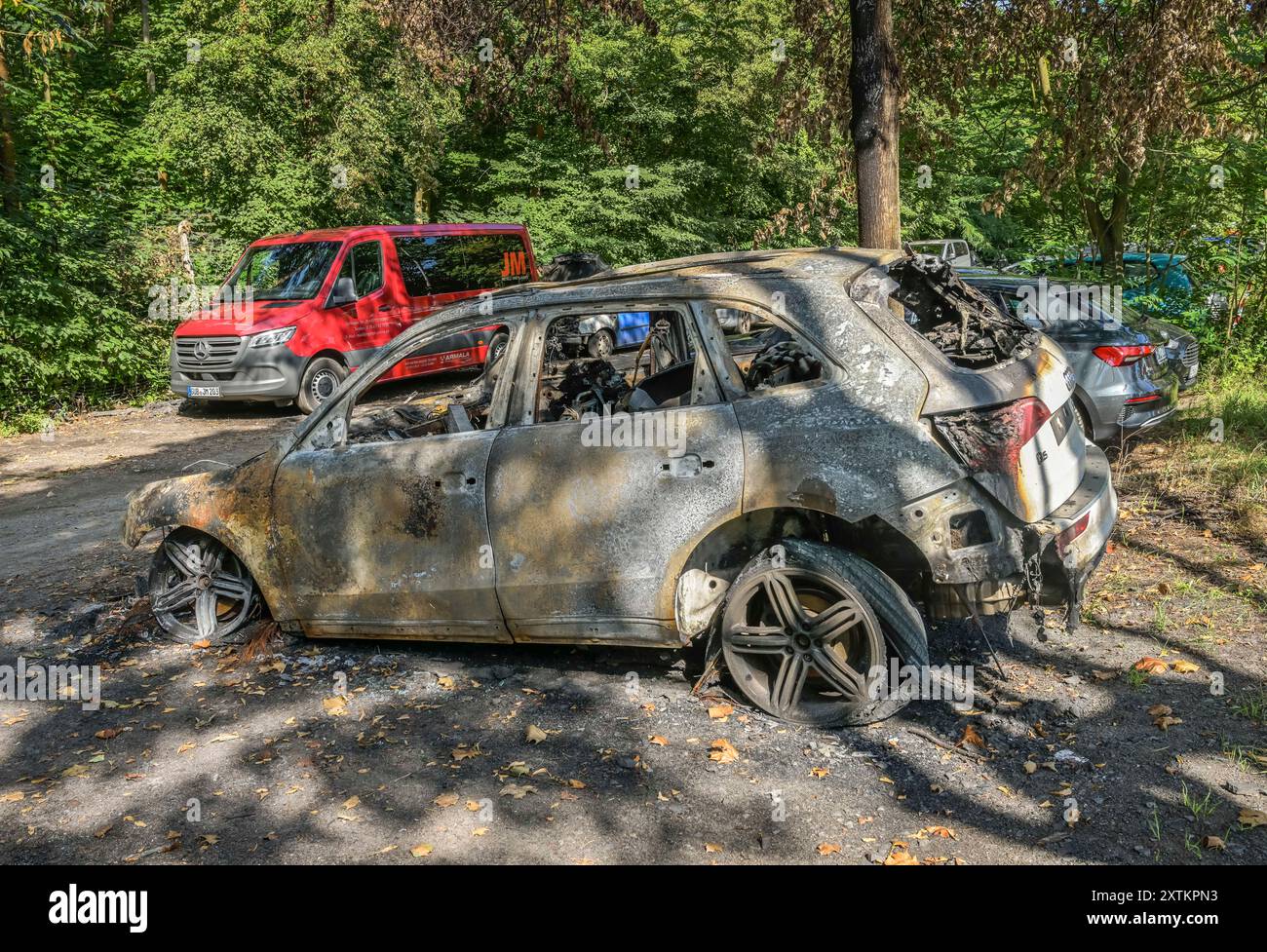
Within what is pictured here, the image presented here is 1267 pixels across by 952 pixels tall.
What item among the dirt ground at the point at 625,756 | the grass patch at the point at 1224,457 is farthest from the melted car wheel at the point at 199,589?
the grass patch at the point at 1224,457

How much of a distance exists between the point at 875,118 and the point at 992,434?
5236mm

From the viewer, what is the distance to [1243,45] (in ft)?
39.4

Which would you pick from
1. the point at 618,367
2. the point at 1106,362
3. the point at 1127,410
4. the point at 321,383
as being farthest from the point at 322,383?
the point at 1127,410

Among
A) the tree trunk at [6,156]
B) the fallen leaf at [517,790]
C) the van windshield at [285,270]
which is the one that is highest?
the tree trunk at [6,156]

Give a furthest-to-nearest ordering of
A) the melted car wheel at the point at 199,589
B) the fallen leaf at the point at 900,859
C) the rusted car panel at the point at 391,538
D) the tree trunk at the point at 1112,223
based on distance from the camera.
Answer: the tree trunk at the point at 1112,223 → the melted car wheel at the point at 199,589 → the rusted car panel at the point at 391,538 → the fallen leaf at the point at 900,859

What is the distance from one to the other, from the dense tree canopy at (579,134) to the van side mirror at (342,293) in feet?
9.67

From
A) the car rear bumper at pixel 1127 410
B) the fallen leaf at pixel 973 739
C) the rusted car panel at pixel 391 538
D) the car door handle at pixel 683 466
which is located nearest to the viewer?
the fallen leaf at pixel 973 739

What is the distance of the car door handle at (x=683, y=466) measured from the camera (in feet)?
14.5

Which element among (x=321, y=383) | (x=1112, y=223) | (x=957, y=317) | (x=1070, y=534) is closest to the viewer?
(x=1070, y=534)

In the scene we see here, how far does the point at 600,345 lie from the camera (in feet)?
20.3

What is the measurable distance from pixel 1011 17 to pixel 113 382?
1319 cm

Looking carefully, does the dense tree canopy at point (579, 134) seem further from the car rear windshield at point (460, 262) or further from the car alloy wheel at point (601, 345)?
the car alloy wheel at point (601, 345)

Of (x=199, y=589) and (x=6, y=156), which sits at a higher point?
(x=6, y=156)

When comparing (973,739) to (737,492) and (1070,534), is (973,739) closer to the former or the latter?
(1070,534)
